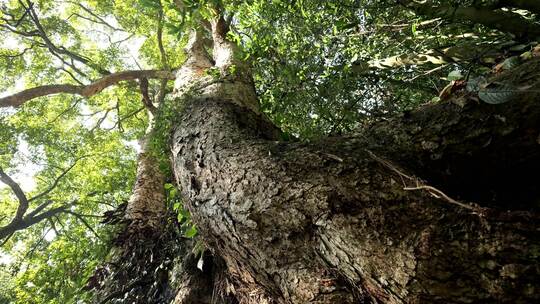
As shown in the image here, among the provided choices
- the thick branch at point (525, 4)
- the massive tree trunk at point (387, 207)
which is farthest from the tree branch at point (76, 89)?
the thick branch at point (525, 4)

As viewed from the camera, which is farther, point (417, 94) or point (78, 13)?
point (78, 13)

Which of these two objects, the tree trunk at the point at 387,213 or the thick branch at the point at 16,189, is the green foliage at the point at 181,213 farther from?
the thick branch at the point at 16,189

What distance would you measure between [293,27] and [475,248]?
2.55 meters

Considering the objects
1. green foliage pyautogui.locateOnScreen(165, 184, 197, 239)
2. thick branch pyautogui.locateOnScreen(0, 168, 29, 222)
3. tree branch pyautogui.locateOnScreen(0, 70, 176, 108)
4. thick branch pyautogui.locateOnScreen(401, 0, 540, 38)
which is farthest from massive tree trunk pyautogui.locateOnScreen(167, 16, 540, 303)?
thick branch pyautogui.locateOnScreen(0, 168, 29, 222)

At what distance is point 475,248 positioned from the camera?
103 centimetres

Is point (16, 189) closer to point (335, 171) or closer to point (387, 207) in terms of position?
point (335, 171)

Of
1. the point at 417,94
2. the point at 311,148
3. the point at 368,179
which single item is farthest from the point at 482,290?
the point at 417,94

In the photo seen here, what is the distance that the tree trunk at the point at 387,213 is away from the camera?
1029 mm

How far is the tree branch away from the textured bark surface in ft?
15.2

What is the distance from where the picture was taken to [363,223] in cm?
126

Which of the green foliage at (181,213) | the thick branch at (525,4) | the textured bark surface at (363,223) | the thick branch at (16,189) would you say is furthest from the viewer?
the thick branch at (16,189)

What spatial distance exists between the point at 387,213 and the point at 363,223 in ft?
0.31

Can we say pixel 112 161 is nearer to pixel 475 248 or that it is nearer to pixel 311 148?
pixel 311 148

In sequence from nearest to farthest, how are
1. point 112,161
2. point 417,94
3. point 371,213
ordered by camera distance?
point 371,213 → point 417,94 → point 112,161
